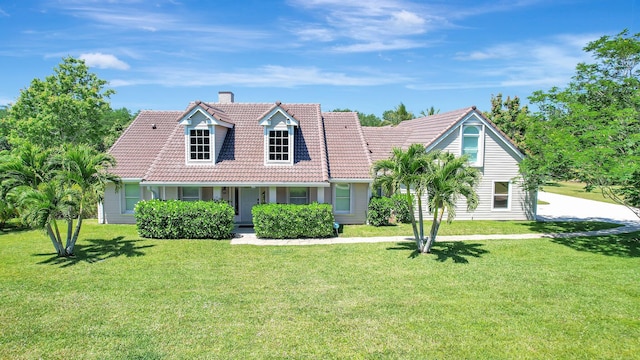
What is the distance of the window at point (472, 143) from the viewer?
23.0 metres

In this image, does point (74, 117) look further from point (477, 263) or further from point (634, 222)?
point (634, 222)

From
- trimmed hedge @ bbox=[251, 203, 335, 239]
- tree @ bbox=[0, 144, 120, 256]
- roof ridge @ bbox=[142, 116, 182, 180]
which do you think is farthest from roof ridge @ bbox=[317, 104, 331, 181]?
tree @ bbox=[0, 144, 120, 256]

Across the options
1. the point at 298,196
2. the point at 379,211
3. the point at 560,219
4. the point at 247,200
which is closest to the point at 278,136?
the point at 298,196

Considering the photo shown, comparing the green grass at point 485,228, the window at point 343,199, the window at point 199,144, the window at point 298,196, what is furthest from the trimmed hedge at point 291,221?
the window at point 199,144

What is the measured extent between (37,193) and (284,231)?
9.57 meters

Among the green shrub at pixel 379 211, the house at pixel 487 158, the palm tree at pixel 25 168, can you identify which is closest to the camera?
the palm tree at pixel 25 168

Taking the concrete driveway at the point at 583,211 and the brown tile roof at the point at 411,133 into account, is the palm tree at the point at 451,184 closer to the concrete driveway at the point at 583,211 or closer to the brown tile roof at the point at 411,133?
the brown tile roof at the point at 411,133

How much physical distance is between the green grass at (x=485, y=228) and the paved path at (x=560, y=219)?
702mm

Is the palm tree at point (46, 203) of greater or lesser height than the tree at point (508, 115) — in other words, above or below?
below

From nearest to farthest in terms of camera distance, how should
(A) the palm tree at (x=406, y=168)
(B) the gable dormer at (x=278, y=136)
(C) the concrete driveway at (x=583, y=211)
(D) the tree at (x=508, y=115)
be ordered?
(A) the palm tree at (x=406, y=168) → (B) the gable dormer at (x=278, y=136) → (C) the concrete driveway at (x=583, y=211) → (D) the tree at (x=508, y=115)

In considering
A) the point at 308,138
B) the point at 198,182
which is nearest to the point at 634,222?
the point at 308,138

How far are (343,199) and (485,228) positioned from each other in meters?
7.60

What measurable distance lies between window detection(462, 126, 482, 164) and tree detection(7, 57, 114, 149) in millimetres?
27427

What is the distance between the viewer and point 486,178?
23.4 meters
